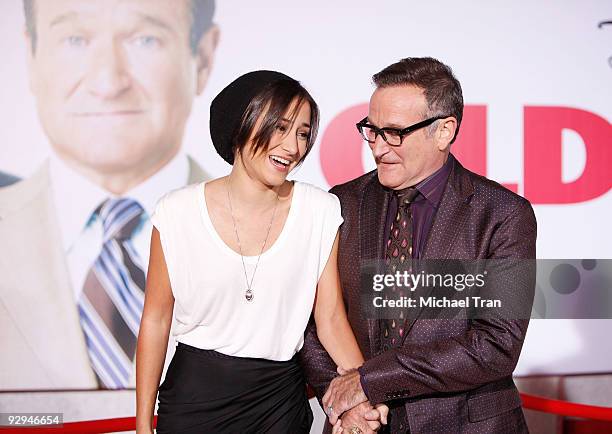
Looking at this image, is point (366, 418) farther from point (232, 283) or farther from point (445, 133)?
point (445, 133)

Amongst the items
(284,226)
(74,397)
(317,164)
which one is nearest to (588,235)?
(317,164)

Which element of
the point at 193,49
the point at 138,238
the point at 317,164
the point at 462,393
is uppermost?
the point at 193,49

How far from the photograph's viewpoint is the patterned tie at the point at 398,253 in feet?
6.58

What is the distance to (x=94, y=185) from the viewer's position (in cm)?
357

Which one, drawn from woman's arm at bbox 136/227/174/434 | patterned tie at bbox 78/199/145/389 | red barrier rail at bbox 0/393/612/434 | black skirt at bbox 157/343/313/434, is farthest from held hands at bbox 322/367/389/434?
patterned tie at bbox 78/199/145/389

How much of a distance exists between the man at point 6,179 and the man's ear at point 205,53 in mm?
969

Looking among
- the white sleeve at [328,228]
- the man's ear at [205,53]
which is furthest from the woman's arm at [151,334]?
the man's ear at [205,53]

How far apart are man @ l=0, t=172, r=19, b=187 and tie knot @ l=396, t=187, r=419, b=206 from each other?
2.19 m

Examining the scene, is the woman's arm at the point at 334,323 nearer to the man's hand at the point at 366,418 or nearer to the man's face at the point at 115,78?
the man's hand at the point at 366,418

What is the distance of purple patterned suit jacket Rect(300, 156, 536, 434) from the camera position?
190cm

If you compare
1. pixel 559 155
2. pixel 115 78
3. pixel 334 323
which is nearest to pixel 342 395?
pixel 334 323

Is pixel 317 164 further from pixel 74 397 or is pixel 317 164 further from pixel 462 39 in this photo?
pixel 74 397

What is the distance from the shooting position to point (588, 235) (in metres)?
3.88

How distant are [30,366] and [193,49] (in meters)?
1.71
